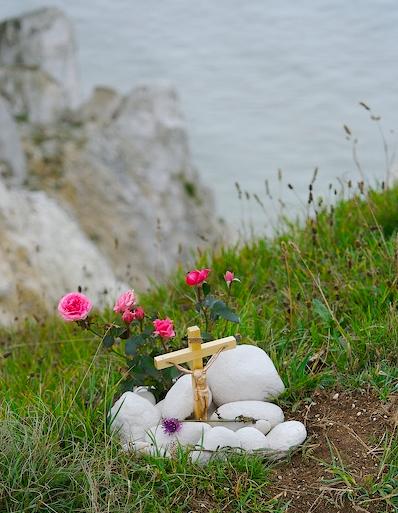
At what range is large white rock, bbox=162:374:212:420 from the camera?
9.17 ft

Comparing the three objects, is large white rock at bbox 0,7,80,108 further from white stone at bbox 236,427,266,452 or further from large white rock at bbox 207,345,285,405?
white stone at bbox 236,427,266,452

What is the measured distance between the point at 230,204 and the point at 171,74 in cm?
335

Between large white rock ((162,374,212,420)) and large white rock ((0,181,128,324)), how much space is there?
2.28 metres

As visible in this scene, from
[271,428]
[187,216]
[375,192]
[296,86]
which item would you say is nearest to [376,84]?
[296,86]

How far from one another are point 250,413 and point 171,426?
27 centimetres

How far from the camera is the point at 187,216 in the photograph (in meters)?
8.91

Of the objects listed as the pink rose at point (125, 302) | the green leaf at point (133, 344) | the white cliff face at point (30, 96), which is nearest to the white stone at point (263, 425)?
the green leaf at point (133, 344)

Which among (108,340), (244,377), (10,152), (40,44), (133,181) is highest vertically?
(40,44)

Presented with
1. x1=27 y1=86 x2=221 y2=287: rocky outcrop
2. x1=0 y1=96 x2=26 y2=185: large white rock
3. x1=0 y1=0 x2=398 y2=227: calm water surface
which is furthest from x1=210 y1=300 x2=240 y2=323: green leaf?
x1=0 y1=0 x2=398 y2=227: calm water surface

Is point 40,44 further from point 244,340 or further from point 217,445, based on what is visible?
point 217,445

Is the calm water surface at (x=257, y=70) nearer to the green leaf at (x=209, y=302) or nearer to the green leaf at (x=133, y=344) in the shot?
the green leaf at (x=209, y=302)

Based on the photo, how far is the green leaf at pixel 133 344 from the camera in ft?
9.42

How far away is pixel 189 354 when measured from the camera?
9.04 feet

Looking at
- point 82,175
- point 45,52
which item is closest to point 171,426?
point 82,175
